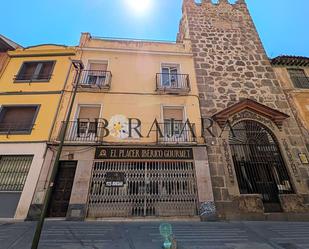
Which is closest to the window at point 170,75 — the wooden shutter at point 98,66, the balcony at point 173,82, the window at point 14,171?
the balcony at point 173,82

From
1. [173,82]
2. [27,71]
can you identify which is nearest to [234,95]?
[173,82]

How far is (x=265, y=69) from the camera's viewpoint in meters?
11.0

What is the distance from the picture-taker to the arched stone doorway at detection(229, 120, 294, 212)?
7.91 metres

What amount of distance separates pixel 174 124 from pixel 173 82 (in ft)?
9.11

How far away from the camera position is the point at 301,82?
35.1 ft

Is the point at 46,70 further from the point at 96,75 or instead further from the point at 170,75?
the point at 170,75

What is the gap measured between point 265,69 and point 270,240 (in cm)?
976

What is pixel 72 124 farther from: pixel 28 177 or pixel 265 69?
pixel 265 69

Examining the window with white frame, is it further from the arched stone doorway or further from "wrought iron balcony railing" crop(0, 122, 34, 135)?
the arched stone doorway

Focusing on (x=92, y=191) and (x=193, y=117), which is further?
(x=193, y=117)

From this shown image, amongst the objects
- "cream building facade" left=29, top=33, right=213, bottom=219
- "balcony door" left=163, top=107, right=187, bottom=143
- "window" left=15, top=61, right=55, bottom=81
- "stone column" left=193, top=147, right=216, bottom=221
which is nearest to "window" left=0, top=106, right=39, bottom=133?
"cream building facade" left=29, top=33, right=213, bottom=219

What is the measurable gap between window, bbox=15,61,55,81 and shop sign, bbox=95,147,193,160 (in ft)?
18.1

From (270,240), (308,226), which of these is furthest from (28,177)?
(308,226)

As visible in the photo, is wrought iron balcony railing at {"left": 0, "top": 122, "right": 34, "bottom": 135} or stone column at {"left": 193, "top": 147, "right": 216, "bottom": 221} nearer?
stone column at {"left": 193, "top": 147, "right": 216, "bottom": 221}
